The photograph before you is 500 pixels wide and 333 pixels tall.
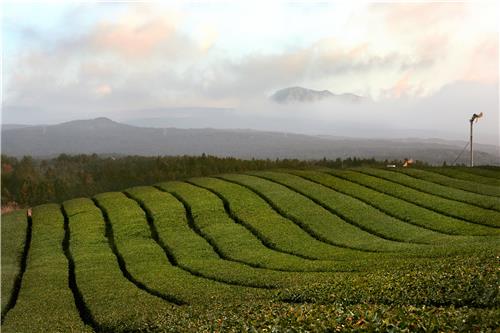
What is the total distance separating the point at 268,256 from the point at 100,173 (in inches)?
2746

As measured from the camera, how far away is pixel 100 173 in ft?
322

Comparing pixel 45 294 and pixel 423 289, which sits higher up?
pixel 423 289

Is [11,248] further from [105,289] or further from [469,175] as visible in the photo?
[469,175]

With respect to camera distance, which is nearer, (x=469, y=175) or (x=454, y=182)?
(x=454, y=182)

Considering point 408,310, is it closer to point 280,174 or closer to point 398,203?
point 398,203

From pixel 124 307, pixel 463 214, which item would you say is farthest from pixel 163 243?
pixel 463 214

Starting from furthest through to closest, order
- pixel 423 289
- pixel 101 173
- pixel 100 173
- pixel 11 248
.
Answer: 1. pixel 100 173
2. pixel 101 173
3. pixel 11 248
4. pixel 423 289

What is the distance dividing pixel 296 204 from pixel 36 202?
47529mm

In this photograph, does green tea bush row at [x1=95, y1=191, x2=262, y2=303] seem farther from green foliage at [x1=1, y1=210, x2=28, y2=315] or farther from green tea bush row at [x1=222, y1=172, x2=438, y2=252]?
green tea bush row at [x1=222, y1=172, x2=438, y2=252]

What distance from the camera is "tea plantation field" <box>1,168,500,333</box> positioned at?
647 inches

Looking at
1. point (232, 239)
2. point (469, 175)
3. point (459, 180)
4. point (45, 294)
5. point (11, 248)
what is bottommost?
point (45, 294)

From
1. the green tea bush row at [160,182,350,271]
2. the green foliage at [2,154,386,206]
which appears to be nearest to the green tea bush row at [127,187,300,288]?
the green tea bush row at [160,182,350,271]

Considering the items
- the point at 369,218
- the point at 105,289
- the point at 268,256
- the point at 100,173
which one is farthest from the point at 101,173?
the point at 105,289

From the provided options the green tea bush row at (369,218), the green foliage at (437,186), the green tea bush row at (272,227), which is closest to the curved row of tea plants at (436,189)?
the green foliage at (437,186)
